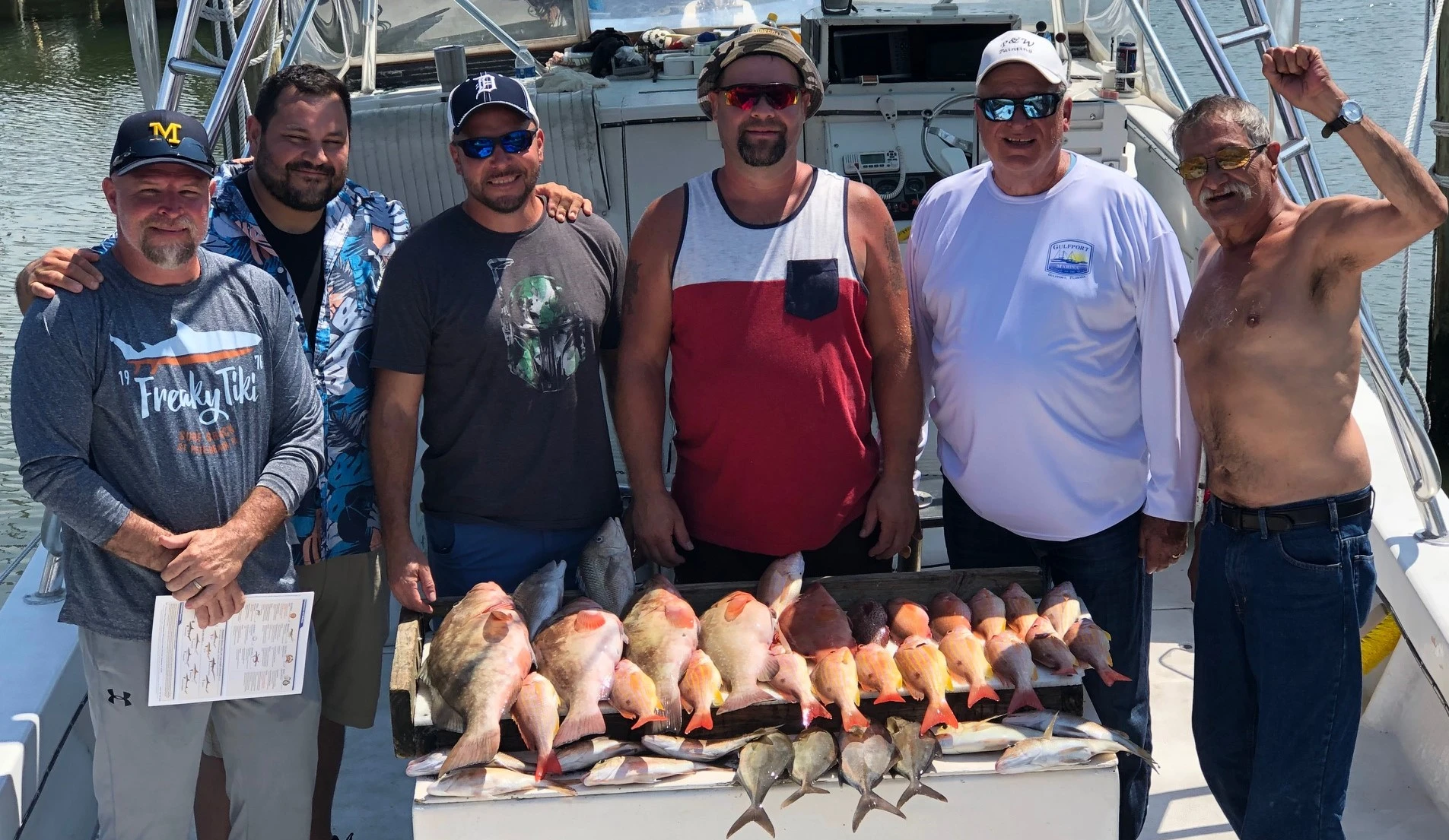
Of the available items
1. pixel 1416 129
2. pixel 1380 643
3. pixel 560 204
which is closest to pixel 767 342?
pixel 560 204

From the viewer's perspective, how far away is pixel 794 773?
239 cm

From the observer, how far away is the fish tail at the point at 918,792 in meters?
2.36

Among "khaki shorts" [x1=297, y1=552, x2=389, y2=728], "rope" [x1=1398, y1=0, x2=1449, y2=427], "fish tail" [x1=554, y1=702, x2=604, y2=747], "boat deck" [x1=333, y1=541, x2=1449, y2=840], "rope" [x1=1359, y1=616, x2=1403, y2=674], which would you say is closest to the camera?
"fish tail" [x1=554, y1=702, x2=604, y2=747]

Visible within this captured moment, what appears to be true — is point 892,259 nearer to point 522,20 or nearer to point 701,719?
point 701,719

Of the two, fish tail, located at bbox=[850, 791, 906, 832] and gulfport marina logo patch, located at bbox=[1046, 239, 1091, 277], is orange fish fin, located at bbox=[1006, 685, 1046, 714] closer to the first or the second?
fish tail, located at bbox=[850, 791, 906, 832]

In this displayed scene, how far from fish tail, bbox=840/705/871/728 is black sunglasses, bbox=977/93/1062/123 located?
1.43 metres

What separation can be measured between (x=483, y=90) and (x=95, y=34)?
2549cm

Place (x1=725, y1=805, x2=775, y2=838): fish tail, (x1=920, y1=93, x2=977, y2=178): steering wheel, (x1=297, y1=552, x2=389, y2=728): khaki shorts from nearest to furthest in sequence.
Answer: (x1=725, y1=805, x2=775, y2=838): fish tail → (x1=297, y1=552, x2=389, y2=728): khaki shorts → (x1=920, y1=93, x2=977, y2=178): steering wheel

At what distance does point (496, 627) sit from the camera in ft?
→ 8.65

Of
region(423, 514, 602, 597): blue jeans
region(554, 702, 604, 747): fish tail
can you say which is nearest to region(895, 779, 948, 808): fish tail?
region(554, 702, 604, 747): fish tail

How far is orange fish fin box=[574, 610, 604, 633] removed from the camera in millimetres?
2652

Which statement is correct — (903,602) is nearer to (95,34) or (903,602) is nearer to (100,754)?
(100,754)

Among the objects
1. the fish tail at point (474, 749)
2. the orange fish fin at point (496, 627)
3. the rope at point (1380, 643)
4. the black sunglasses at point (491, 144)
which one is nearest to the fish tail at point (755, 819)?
the fish tail at point (474, 749)

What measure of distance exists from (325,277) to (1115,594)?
212 centimetres
